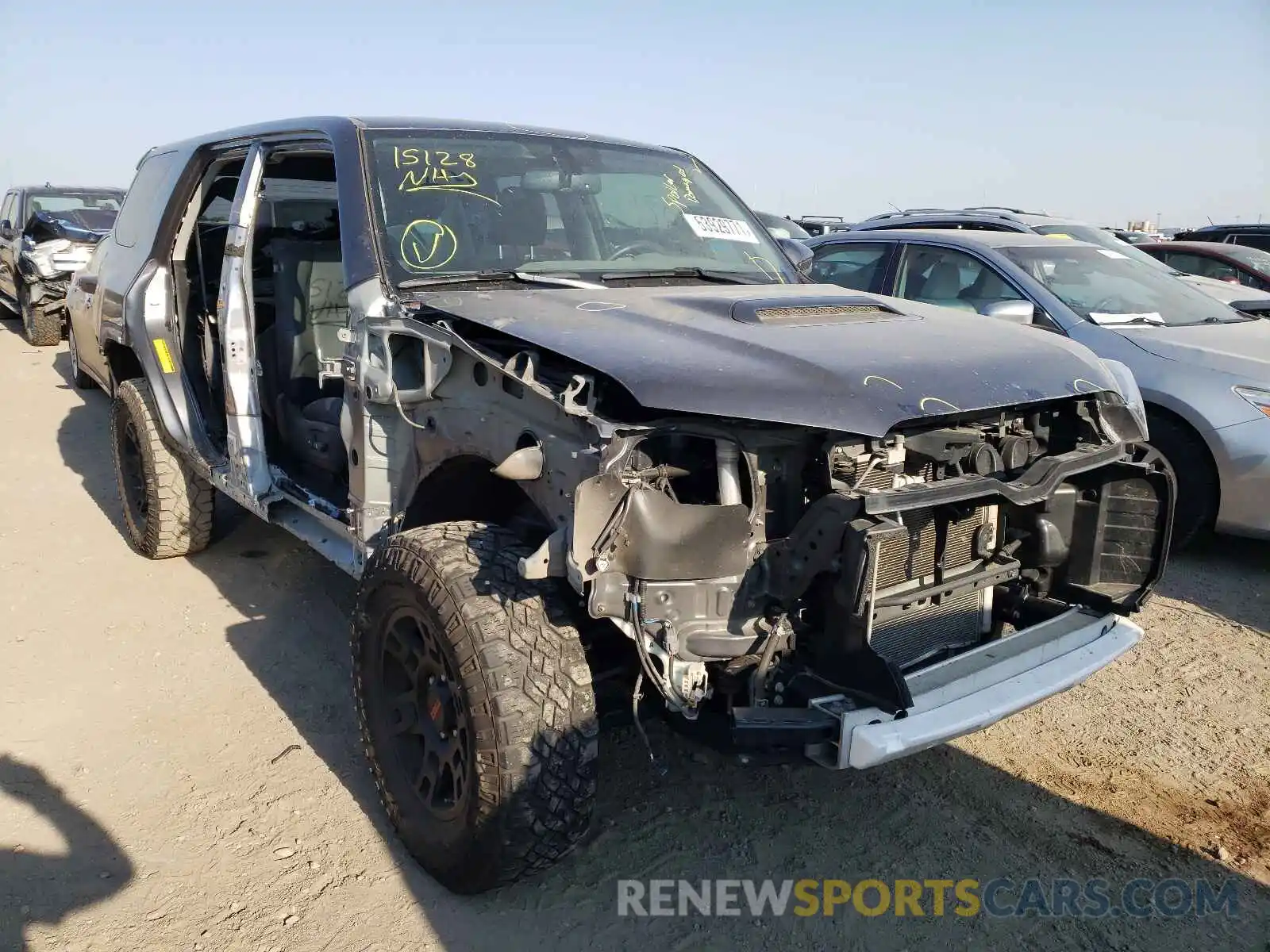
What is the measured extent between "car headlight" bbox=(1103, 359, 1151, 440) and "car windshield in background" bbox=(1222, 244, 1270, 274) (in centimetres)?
844

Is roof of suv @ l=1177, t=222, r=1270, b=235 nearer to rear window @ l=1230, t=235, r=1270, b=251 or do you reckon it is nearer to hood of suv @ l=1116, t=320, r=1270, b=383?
rear window @ l=1230, t=235, r=1270, b=251

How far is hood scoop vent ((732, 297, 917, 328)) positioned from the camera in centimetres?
277

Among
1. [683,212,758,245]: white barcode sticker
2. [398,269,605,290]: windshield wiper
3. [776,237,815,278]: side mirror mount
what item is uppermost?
[683,212,758,245]: white barcode sticker

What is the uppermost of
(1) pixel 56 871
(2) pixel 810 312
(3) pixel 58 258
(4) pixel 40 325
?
(2) pixel 810 312

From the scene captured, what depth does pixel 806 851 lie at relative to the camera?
2.79 metres

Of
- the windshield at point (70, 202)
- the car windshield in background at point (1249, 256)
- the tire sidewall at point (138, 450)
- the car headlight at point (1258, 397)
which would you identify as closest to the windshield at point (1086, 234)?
the car headlight at point (1258, 397)

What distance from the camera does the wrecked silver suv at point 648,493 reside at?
2242mm

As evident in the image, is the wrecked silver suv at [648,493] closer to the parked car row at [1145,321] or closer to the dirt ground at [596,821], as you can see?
the dirt ground at [596,821]

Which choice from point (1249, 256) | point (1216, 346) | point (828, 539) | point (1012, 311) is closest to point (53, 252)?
point (1012, 311)

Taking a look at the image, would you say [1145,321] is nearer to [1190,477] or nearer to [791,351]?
[1190,477]

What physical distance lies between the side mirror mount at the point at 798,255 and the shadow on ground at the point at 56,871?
10.5 ft

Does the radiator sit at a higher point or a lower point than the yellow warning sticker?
lower

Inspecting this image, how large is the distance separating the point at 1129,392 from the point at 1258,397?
216cm

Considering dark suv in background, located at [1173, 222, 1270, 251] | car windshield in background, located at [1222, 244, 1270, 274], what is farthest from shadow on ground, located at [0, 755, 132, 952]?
dark suv in background, located at [1173, 222, 1270, 251]
